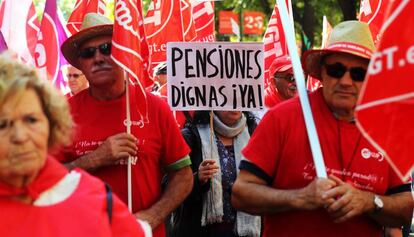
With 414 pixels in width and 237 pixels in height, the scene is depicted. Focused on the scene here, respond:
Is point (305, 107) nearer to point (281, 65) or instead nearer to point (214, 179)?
point (214, 179)

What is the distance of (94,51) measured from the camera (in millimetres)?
5145

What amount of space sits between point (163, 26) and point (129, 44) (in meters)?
3.49

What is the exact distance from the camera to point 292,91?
24.9 feet

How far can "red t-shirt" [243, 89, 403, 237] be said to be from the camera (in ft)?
13.9

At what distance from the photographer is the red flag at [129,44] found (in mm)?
4973

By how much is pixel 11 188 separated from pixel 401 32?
1561mm

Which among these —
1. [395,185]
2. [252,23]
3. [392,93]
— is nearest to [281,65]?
[395,185]

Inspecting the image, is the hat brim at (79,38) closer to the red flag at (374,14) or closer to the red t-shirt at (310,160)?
the red t-shirt at (310,160)

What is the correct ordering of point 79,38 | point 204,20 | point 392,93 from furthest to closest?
1. point 204,20
2. point 79,38
3. point 392,93

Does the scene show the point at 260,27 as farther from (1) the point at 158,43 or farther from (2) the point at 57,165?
(2) the point at 57,165

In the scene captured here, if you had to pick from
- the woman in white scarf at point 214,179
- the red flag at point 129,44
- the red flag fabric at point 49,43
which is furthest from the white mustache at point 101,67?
the red flag fabric at point 49,43

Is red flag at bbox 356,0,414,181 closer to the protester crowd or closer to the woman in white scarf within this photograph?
the protester crowd

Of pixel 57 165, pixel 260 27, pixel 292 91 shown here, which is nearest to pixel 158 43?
pixel 292 91

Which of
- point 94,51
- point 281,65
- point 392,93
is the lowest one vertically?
point 392,93
